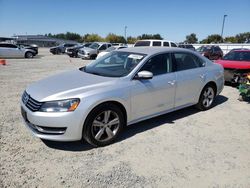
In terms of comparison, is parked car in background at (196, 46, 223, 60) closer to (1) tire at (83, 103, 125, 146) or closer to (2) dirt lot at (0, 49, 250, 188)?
(2) dirt lot at (0, 49, 250, 188)

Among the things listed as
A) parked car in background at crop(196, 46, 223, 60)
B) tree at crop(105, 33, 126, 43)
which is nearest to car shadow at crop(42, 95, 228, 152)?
parked car in background at crop(196, 46, 223, 60)

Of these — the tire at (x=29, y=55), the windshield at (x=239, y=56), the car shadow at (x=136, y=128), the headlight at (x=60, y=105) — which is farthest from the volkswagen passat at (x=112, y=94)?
the tire at (x=29, y=55)

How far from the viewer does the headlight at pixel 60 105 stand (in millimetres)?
3391

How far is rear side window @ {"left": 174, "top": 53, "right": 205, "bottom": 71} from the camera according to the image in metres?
4.96

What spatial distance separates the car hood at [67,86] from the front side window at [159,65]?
2.62 ft

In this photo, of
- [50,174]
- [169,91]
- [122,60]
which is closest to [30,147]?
[50,174]

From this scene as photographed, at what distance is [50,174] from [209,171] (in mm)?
2197

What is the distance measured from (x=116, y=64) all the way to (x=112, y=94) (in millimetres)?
1191

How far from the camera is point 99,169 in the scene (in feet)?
10.5

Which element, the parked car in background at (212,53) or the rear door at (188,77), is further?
the parked car in background at (212,53)

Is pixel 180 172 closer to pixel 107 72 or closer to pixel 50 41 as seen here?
pixel 107 72

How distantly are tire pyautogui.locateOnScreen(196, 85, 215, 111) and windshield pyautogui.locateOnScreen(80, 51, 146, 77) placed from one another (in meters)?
2.12

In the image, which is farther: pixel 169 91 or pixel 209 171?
pixel 169 91

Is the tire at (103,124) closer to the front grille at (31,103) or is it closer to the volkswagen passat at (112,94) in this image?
the volkswagen passat at (112,94)
